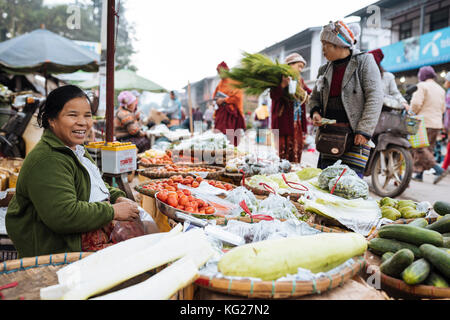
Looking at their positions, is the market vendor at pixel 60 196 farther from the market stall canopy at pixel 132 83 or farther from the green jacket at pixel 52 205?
the market stall canopy at pixel 132 83

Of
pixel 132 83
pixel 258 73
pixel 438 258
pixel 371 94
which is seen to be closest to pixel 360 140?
pixel 371 94

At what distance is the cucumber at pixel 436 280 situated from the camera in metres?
1.31

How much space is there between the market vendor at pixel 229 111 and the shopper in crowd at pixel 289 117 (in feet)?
4.15

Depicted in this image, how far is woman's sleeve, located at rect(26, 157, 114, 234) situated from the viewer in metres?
1.51

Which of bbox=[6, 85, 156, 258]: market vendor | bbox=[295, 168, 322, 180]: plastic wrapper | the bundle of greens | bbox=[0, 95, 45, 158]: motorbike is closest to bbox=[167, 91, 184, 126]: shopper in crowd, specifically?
bbox=[0, 95, 45, 158]: motorbike

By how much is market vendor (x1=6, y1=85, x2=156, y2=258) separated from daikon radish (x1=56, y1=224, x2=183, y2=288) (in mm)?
388

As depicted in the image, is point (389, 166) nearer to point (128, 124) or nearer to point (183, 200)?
point (183, 200)

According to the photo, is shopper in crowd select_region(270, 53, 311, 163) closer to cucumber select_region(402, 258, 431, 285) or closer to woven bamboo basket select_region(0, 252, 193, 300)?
cucumber select_region(402, 258, 431, 285)

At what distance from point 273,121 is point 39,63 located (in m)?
5.36

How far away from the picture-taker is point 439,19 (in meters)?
13.2

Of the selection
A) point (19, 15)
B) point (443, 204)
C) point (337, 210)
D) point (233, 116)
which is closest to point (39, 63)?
point (233, 116)

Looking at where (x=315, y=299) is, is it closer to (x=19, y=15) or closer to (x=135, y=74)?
(x=135, y=74)

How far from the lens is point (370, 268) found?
4.88 feet
